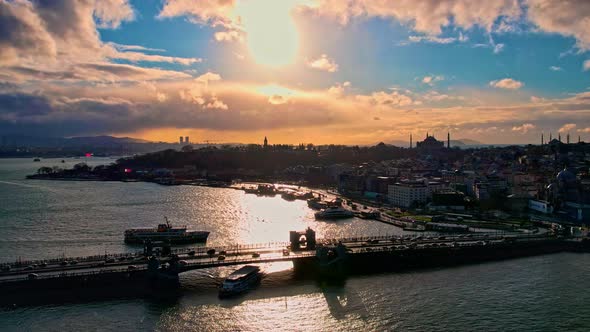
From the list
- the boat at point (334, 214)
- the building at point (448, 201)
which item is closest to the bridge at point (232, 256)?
the boat at point (334, 214)

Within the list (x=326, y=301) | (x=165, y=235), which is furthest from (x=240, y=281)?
(x=165, y=235)

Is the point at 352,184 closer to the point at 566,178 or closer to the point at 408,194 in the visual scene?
the point at 408,194

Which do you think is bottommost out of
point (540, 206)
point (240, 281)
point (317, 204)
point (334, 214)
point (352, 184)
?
point (240, 281)

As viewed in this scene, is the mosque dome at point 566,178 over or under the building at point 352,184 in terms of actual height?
over

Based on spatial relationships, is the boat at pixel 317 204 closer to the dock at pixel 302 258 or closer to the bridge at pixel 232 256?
the bridge at pixel 232 256

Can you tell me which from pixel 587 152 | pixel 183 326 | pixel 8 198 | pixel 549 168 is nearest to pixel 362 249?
pixel 183 326

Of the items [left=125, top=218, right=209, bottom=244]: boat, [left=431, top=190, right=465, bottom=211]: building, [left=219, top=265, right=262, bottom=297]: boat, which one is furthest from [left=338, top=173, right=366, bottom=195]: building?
[left=219, top=265, right=262, bottom=297]: boat
